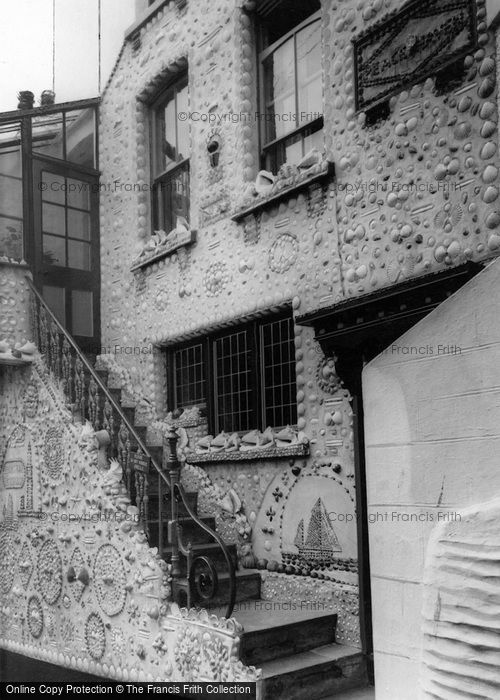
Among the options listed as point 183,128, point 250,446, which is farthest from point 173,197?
point 250,446

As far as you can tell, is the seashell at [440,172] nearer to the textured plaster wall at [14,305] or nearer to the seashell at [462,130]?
the seashell at [462,130]

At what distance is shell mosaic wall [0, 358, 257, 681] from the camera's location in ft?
15.8

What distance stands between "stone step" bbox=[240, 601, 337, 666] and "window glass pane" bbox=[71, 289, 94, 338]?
12.6 ft

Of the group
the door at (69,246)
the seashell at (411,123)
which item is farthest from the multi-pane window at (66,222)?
the seashell at (411,123)

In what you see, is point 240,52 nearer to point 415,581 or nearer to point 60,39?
point 60,39

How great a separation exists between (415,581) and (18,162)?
6.31m

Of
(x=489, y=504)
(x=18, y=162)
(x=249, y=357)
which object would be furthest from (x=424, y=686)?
(x=18, y=162)

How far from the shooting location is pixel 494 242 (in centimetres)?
404

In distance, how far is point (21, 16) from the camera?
17.7 feet

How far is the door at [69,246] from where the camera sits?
767 cm

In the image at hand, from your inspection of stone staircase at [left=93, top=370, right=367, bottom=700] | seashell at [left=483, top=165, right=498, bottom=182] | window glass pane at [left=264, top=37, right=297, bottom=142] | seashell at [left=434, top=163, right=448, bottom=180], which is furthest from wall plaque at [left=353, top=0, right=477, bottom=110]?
stone staircase at [left=93, top=370, right=367, bottom=700]

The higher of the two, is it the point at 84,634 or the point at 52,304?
the point at 52,304

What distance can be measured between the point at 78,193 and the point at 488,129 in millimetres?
5100

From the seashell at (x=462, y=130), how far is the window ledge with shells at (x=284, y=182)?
1.10 m
